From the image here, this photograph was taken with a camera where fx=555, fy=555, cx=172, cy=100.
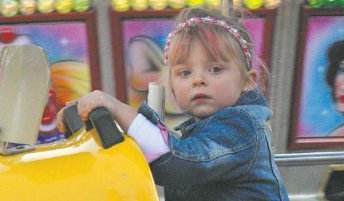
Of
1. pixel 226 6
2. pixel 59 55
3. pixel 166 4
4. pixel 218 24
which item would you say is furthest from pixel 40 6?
pixel 218 24

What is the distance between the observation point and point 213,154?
4.35ft

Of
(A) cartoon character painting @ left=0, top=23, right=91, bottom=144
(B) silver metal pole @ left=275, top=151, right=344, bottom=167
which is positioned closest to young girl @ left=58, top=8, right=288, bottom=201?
(A) cartoon character painting @ left=0, top=23, right=91, bottom=144

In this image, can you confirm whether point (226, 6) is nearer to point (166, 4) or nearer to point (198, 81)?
point (198, 81)

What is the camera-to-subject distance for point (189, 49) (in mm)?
1501

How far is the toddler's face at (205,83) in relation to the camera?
1.47 m

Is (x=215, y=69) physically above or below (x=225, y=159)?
above

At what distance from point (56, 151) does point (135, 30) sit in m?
2.21

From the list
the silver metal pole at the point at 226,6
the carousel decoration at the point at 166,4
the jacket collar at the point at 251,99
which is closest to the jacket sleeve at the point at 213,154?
the jacket collar at the point at 251,99

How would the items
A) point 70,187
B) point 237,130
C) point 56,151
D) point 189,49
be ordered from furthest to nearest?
point 189,49 → point 237,130 → point 56,151 → point 70,187

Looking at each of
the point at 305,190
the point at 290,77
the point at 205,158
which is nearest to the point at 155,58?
the point at 290,77

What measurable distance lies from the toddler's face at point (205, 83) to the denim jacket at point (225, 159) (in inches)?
1.5

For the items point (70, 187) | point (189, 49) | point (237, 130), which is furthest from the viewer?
point (189, 49)

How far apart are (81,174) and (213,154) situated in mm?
342

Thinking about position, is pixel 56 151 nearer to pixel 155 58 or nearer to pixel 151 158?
pixel 151 158
